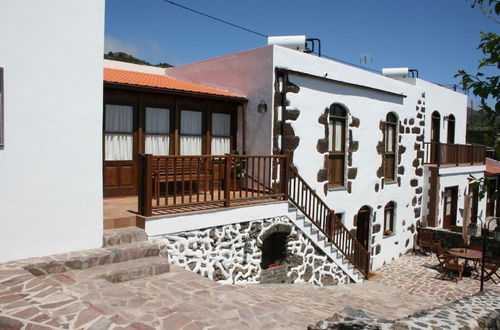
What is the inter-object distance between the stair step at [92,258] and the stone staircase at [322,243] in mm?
3355

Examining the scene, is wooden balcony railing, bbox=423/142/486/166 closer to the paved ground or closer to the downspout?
the downspout

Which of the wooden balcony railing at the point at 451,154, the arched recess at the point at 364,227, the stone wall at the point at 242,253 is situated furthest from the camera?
the wooden balcony railing at the point at 451,154

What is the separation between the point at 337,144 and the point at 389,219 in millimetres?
4115

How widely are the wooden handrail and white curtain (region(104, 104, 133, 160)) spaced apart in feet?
11.2

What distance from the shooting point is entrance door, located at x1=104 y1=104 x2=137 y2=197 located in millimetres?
7809

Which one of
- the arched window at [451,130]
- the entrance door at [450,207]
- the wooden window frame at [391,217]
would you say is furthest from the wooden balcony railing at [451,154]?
the wooden window frame at [391,217]

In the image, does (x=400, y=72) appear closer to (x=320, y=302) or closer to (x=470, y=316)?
(x=320, y=302)

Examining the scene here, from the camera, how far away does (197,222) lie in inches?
254

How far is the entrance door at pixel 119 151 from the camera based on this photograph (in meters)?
7.81

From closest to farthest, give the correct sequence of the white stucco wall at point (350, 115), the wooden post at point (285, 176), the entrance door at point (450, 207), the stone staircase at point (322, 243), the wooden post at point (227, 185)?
the wooden post at point (227, 185)
the wooden post at point (285, 176)
the stone staircase at point (322, 243)
the white stucco wall at point (350, 115)
the entrance door at point (450, 207)

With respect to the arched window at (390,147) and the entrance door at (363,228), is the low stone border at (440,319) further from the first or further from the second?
the arched window at (390,147)

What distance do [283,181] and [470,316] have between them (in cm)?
442

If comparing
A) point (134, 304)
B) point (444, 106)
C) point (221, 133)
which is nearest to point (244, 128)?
point (221, 133)

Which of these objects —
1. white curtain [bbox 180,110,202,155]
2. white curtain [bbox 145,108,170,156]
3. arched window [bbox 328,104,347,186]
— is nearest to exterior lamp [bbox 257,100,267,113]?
white curtain [bbox 180,110,202,155]
